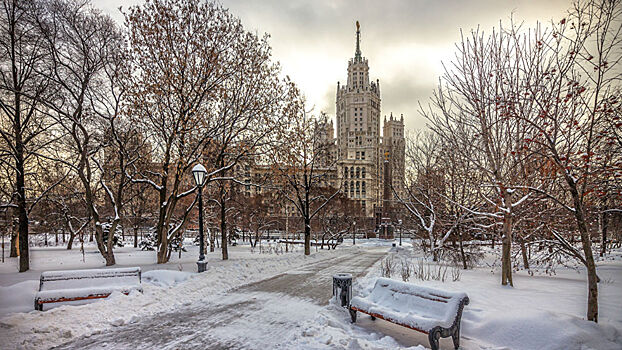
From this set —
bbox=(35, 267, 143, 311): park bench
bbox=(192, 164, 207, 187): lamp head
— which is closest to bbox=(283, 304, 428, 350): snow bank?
bbox=(35, 267, 143, 311): park bench

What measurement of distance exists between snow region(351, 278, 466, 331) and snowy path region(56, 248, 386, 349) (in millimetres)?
1585

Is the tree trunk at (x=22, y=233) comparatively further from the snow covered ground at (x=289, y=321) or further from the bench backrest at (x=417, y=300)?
the bench backrest at (x=417, y=300)

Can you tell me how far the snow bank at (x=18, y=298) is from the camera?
713 centimetres

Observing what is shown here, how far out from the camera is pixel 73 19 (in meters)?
13.2

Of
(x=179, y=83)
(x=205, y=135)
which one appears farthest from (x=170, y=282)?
(x=179, y=83)

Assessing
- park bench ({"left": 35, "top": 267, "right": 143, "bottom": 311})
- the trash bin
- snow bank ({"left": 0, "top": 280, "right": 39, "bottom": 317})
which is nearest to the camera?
snow bank ({"left": 0, "top": 280, "right": 39, "bottom": 317})

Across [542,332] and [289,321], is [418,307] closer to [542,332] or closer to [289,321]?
[542,332]

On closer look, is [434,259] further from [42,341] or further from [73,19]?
[73,19]

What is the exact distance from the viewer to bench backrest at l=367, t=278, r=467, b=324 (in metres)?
5.42

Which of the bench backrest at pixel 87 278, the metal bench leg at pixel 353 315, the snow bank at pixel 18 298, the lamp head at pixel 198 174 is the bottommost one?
the metal bench leg at pixel 353 315

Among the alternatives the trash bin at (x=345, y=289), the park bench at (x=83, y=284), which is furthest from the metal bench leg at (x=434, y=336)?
the park bench at (x=83, y=284)

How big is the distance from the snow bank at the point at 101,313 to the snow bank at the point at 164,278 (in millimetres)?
33

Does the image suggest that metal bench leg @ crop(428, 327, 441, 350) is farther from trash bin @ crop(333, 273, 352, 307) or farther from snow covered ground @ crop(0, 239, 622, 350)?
trash bin @ crop(333, 273, 352, 307)

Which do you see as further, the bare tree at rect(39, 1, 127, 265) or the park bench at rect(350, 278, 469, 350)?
the bare tree at rect(39, 1, 127, 265)
